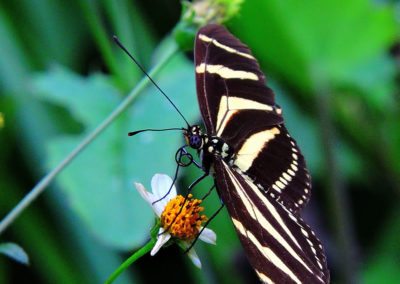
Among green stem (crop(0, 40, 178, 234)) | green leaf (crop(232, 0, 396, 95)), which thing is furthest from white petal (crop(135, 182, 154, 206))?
green leaf (crop(232, 0, 396, 95))

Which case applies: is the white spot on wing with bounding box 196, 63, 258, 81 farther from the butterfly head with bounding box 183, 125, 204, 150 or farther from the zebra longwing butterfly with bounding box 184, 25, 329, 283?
the butterfly head with bounding box 183, 125, 204, 150

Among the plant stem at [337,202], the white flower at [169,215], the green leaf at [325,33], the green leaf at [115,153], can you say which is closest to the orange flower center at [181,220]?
the white flower at [169,215]

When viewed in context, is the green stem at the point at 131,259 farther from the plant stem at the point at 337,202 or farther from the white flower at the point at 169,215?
the plant stem at the point at 337,202

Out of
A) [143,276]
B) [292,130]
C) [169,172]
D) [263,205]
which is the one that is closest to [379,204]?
[292,130]

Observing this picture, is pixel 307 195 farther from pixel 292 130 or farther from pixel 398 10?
pixel 398 10

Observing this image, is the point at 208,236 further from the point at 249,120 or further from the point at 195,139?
the point at 249,120

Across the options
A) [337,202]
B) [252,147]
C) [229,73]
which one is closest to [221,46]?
[229,73]
